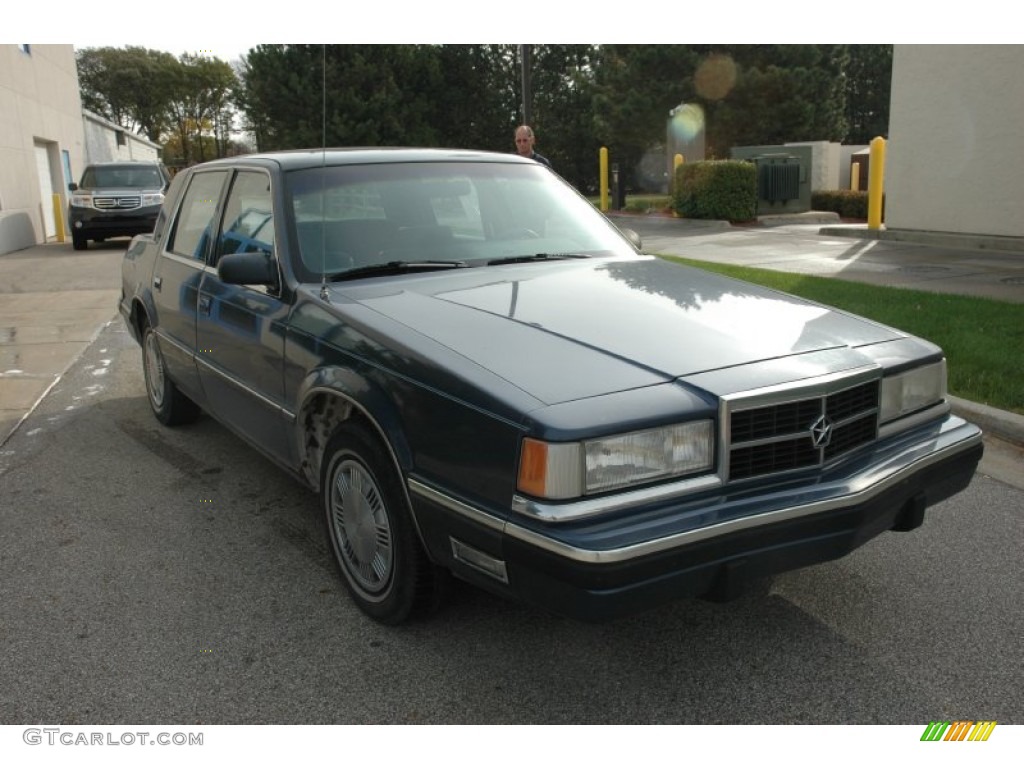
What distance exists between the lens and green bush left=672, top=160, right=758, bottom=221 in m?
20.0

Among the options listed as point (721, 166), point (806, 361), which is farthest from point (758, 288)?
point (721, 166)

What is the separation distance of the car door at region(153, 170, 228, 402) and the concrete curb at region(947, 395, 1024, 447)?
415 cm

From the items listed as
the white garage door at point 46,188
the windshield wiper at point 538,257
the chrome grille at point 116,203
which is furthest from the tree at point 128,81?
the windshield wiper at point 538,257

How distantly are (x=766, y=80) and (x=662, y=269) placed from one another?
2794cm

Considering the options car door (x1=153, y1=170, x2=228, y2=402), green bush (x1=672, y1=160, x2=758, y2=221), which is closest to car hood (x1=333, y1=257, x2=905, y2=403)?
car door (x1=153, y1=170, x2=228, y2=402)

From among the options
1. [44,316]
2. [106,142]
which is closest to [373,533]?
[44,316]

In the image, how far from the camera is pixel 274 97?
39.9 m

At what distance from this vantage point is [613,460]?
2.57 m

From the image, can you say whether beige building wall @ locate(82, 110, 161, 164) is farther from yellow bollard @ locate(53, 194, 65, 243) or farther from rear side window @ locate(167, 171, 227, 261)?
rear side window @ locate(167, 171, 227, 261)

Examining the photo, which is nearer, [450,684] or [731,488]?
[731,488]

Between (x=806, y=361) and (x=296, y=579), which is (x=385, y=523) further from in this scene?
(x=806, y=361)

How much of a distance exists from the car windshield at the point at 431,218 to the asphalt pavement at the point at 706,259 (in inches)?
105

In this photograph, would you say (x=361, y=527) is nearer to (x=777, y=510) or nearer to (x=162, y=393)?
(x=777, y=510)

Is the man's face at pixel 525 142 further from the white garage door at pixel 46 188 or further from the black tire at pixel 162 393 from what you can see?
the white garage door at pixel 46 188
